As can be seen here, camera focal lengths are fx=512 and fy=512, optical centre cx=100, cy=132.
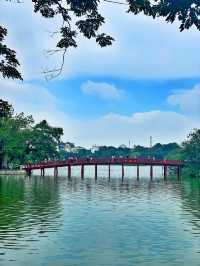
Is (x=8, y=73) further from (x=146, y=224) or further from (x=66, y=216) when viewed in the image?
(x=66, y=216)

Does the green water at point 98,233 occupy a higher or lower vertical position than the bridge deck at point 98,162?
lower

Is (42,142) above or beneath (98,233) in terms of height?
above

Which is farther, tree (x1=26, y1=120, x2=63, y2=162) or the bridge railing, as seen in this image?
tree (x1=26, y1=120, x2=63, y2=162)

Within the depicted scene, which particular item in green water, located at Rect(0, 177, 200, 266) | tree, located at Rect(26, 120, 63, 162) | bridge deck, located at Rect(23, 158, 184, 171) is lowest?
green water, located at Rect(0, 177, 200, 266)

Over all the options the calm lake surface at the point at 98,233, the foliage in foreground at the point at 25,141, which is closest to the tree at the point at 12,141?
the foliage in foreground at the point at 25,141

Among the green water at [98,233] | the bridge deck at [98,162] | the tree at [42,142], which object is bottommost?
the green water at [98,233]

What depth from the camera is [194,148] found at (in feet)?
320

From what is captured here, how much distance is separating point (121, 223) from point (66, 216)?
4.70m

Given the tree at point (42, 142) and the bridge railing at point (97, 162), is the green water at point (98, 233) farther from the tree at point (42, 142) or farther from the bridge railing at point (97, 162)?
the tree at point (42, 142)

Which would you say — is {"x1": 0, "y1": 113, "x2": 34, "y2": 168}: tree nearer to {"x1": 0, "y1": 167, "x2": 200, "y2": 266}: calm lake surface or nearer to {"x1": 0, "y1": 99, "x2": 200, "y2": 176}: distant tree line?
{"x1": 0, "y1": 99, "x2": 200, "y2": 176}: distant tree line

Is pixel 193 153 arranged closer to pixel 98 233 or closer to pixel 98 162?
pixel 98 162

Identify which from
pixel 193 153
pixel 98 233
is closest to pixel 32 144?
pixel 193 153

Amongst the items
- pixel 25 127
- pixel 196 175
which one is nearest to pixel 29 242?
pixel 196 175

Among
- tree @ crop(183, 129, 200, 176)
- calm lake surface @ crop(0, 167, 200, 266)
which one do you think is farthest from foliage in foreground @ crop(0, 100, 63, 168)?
calm lake surface @ crop(0, 167, 200, 266)
